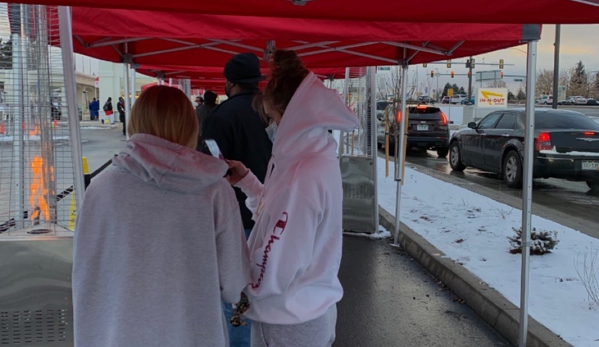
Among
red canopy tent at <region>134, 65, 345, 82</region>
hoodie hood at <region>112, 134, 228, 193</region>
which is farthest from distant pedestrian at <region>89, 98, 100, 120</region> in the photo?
hoodie hood at <region>112, 134, 228, 193</region>

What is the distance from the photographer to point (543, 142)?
442 inches

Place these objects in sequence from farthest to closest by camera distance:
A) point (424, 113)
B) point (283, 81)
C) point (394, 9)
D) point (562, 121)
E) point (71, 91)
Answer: point (424, 113)
point (562, 121)
point (71, 91)
point (394, 9)
point (283, 81)

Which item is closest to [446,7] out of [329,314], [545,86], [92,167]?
[329,314]

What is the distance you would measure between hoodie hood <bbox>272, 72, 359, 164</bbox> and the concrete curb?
2.69 metres

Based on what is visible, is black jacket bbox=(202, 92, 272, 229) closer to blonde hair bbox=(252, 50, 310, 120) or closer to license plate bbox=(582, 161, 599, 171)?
blonde hair bbox=(252, 50, 310, 120)

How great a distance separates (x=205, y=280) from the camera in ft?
6.08

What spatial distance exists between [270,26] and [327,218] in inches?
104

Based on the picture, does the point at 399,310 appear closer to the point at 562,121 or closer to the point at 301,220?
the point at 301,220

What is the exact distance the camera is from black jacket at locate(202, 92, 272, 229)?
11.1ft

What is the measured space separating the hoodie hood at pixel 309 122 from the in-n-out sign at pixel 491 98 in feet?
122

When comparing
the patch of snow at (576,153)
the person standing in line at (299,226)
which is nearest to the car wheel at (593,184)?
the patch of snow at (576,153)

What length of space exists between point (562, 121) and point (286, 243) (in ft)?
37.5

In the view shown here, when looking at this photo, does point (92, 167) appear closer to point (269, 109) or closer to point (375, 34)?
point (375, 34)

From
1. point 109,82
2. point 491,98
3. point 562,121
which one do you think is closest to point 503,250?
point 562,121
